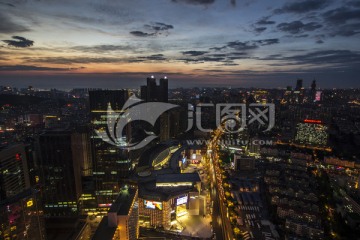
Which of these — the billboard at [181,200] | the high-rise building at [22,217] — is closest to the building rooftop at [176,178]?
the billboard at [181,200]

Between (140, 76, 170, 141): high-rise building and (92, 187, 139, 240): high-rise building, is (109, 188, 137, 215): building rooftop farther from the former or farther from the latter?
(140, 76, 170, 141): high-rise building

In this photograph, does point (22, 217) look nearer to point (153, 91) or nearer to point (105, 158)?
point (105, 158)

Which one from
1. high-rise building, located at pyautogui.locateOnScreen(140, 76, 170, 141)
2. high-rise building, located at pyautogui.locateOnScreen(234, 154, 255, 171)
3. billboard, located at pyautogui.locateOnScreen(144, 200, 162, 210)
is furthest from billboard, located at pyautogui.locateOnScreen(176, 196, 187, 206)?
high-rise building, located at pyautogui.locateOnScreen(140, 76, 170, 141)

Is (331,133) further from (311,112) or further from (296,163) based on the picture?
(296,163)

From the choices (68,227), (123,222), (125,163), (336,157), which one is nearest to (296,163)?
(336,157)

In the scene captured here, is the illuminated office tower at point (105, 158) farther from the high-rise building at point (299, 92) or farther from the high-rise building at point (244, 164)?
the high-rise building at point (299, 92)

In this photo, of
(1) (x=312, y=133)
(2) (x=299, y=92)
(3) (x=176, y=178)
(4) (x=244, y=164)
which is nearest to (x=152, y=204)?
(3) (x=176, y=178)
